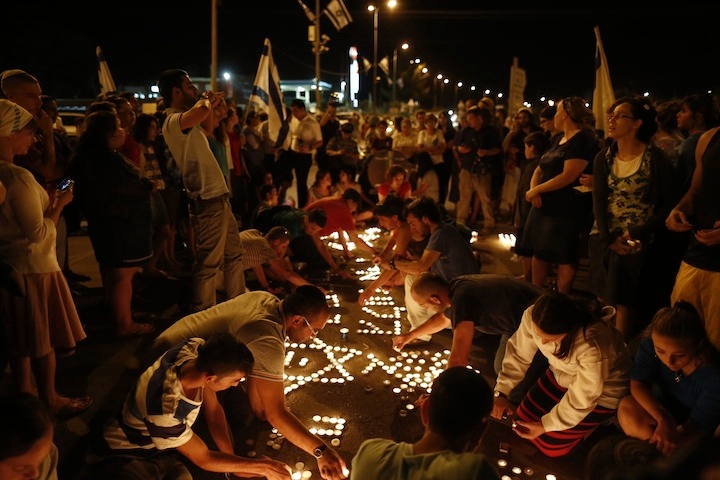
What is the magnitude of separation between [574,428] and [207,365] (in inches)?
73.5

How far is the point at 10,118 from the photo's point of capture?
2.83 metres

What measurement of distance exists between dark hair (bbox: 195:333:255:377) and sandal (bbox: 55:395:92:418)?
139cm

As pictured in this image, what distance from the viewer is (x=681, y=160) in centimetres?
416

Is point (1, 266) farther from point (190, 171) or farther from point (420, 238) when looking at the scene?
point (420, 238)

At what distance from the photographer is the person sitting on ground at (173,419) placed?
2336 millimetres

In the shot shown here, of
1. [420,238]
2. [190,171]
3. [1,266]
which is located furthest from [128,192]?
[420,238]

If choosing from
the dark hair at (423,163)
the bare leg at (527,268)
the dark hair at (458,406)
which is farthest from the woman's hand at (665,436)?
the dark hair at (423,163)

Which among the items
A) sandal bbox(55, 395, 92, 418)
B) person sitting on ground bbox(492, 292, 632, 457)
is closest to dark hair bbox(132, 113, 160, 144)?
sandal bbox(55, 395, 92, 418)

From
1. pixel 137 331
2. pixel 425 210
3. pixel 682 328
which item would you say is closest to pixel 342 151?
pixel 425 210

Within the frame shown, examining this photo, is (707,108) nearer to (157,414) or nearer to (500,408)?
(500,408)

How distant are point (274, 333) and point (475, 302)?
1217 millimetres

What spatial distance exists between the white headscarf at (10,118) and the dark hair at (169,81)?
1.43 m

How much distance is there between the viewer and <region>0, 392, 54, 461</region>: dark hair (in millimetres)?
1791

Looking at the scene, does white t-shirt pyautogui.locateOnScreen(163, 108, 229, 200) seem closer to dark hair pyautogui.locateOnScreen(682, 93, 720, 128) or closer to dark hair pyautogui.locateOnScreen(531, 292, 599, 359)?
dark hair pyautogui.locateOnScreen(531, 292, 599, 359)
